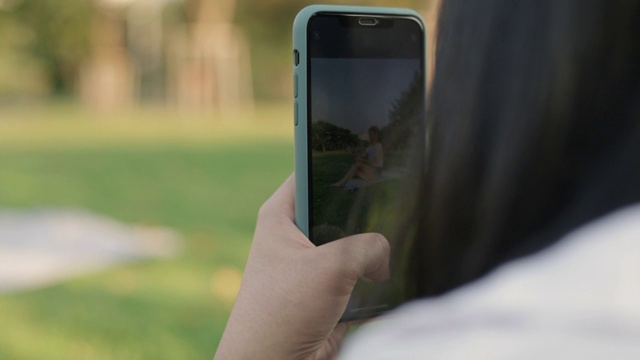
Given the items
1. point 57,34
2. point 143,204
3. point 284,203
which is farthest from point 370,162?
point 57,34

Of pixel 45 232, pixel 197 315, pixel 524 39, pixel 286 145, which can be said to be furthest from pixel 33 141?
pixel 524 39

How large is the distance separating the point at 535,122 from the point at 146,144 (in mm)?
5360

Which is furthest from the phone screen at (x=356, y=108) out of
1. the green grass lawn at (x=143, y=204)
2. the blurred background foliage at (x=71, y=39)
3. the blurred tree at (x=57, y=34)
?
the blurred tree at (x=57, y=34)

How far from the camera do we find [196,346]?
6.11 ft

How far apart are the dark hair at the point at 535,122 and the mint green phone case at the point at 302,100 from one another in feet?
1.05

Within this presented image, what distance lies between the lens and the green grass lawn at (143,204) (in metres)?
1.95

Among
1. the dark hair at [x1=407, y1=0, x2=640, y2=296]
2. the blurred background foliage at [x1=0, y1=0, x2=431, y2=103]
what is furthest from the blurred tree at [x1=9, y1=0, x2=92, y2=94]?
the dark hair at [x1=407, y1=0, x2=640, y2=296]

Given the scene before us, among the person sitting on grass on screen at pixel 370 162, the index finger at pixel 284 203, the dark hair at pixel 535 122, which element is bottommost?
the index finger at pixel 284 203

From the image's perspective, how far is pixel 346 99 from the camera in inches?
25.9

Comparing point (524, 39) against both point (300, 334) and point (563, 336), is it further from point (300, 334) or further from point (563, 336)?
point (300, 334)

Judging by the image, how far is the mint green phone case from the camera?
67 centimetres

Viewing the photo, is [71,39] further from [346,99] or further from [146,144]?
[346,99]

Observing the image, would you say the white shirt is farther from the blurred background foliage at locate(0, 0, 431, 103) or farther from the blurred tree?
the blurred tree

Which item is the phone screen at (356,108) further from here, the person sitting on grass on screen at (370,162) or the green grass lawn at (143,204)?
the green grass lawn at (143,204)
